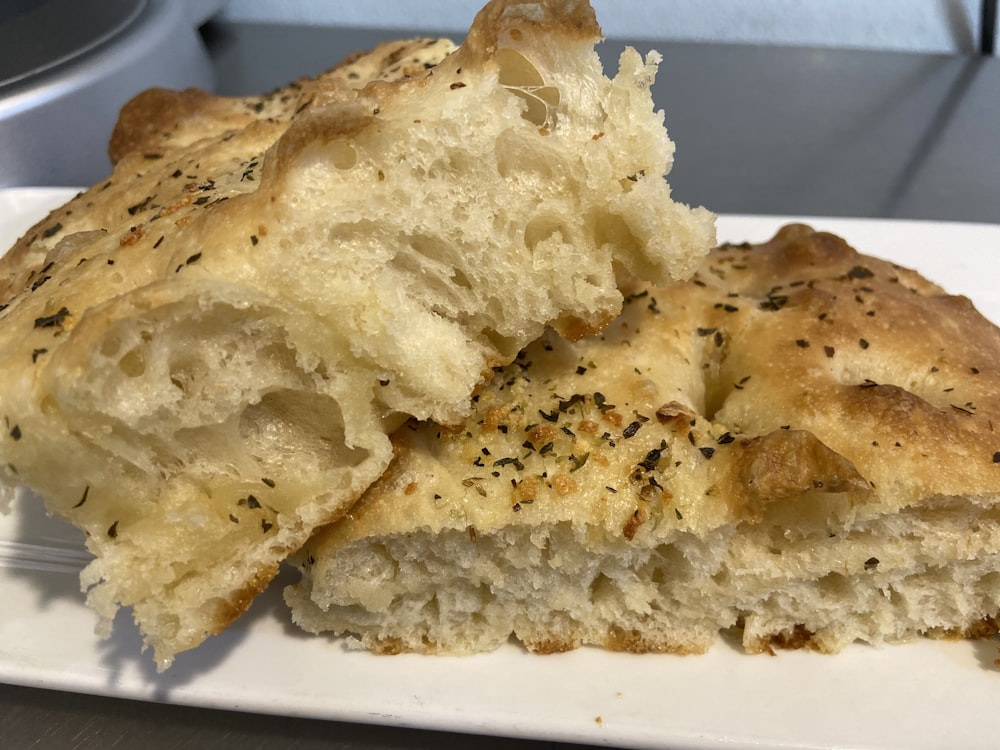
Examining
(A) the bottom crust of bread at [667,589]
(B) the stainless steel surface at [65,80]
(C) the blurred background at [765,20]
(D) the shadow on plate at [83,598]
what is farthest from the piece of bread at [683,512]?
(C) the blurred background at [765,20]

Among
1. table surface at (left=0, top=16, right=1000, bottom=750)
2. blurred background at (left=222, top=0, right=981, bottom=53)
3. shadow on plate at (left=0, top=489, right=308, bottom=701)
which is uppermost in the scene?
shadow on plate at (left=0, top=489, right=308, bottom=701)

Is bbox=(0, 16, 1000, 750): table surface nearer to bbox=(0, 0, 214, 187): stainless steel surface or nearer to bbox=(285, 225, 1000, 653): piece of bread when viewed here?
bbox=(0, 0, 214, 187): stainless steel surface

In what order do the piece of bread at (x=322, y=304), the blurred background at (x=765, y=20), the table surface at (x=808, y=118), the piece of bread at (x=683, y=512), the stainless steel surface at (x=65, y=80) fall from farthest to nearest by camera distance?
1. the blurred background at (x=765, y=20)
2. the table surface at (x=808, y=118)
3. the stainless steel surface at (x=65, y=80)
4. the piece of bread at (x=683, y=512)
5. the piece of bread at (x=322, y=304)

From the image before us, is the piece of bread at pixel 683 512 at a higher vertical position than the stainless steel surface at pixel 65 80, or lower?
lower

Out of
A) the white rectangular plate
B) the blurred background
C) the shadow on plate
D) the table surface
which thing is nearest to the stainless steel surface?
the table surface

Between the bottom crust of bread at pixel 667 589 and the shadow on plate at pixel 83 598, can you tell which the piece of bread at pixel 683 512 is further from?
the shadow on plate at pixel 83 598

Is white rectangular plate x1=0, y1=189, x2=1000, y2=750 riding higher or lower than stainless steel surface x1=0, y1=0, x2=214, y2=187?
lower
